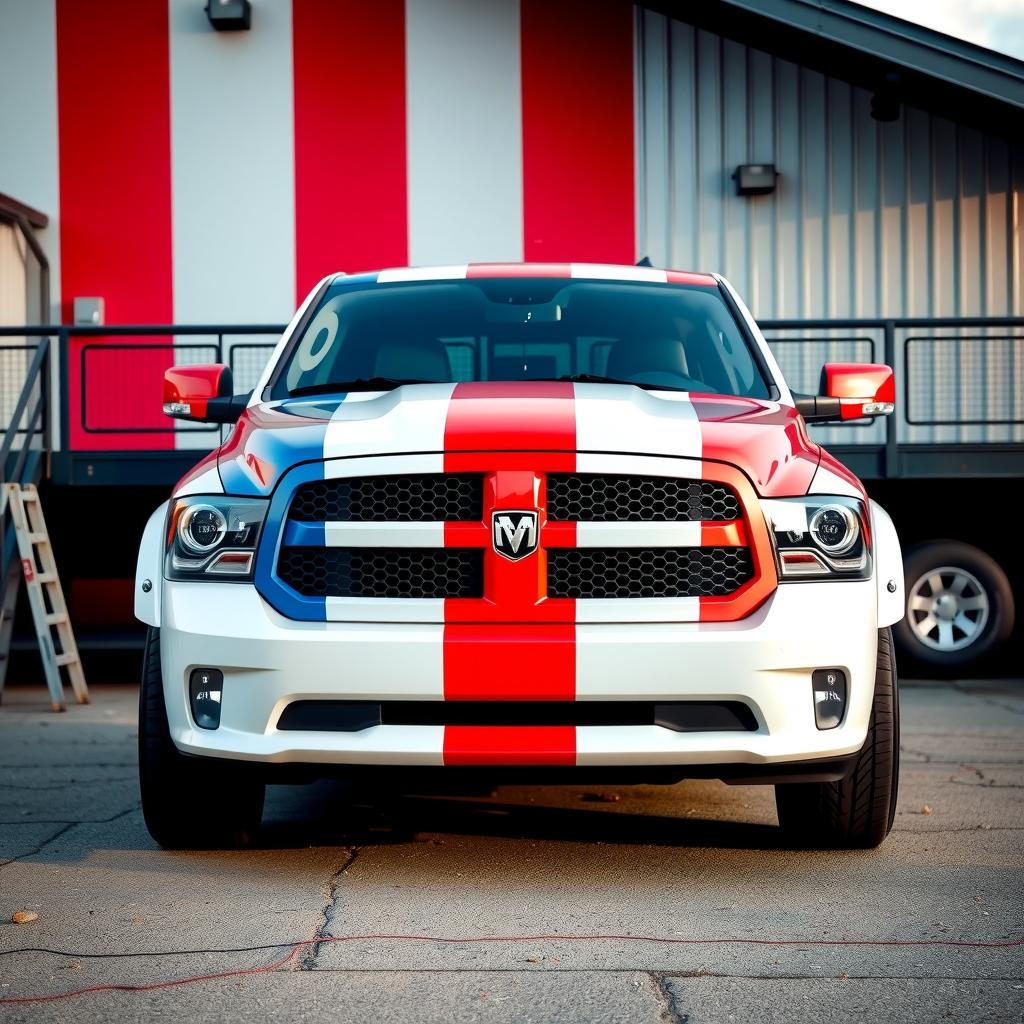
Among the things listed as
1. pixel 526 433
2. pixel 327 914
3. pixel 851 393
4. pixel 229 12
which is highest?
pixel 229 12

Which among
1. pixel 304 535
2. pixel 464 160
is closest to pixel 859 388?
pixel 304 535

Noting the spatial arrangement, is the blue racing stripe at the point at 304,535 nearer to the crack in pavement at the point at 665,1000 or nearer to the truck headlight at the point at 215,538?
the truck headlight at the point at 215,538

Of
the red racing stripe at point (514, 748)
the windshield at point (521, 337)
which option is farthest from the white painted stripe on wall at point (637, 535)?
the windshield at point (521, 337)

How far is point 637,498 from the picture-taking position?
13.0 feet

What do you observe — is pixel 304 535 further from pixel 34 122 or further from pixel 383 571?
→ pixel 34 122

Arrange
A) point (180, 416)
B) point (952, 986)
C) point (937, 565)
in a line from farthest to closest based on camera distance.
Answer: point (937, 565) → point (180, 416) → point (952, 986)

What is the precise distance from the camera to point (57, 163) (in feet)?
41.0

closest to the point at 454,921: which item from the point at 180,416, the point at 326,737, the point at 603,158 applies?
the point at 326,737

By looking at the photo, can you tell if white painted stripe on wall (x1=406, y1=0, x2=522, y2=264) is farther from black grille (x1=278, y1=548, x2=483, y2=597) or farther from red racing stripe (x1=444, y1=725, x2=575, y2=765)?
red racing stripe (x1=444, y1=725, x2=575, y2=765)

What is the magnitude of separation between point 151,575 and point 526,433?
3.96ft

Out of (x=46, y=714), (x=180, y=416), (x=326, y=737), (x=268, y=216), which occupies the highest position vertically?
(x=268, y=216)

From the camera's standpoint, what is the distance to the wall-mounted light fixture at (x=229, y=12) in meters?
12.2

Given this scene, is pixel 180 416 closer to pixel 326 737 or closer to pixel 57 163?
pixel 326 737

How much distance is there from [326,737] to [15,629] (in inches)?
385
